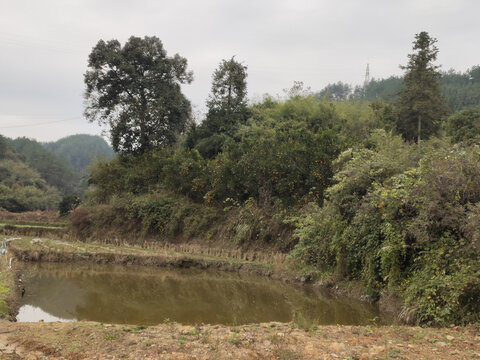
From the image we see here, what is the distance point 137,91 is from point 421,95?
778 inches

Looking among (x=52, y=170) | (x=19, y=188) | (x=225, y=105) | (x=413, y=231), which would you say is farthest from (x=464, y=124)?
(x=52, y=170)

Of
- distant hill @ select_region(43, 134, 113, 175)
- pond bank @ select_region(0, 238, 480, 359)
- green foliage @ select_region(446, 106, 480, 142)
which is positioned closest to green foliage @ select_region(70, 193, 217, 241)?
pond bank @ select_region(0, 238, 480, 359)

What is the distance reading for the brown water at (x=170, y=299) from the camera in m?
10.3

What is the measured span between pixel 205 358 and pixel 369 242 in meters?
7.49

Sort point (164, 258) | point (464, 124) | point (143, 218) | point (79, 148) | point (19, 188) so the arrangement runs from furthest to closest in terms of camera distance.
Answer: point (79, 148) → point (19, 188) → point (464, 124) → point (143, 218) → point (164, 258)

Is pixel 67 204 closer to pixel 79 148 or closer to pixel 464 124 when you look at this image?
pixel 464 124

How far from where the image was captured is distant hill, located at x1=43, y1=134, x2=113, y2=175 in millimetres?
121125

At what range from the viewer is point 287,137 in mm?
21328

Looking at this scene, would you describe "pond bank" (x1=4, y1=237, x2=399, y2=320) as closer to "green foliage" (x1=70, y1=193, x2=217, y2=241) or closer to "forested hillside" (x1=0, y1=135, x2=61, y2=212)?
"green foliage" (x1=70, y1=193, x2=217, y2=241)

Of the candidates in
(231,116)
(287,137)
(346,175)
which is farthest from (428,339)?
(231,116)

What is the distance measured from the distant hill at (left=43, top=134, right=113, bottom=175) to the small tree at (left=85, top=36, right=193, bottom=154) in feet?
279

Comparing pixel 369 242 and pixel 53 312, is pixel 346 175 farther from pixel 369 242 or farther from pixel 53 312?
pixel 53 312

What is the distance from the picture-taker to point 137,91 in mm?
29453


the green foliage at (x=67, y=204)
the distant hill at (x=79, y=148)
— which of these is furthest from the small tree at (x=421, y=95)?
the distant hill at (x=79, y=148)
